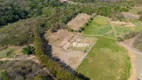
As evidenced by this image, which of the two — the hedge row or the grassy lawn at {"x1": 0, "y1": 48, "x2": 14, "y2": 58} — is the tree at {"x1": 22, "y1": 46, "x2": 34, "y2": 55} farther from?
the grassy lawn at {"x1": 0, "y1": 48, "x2": 14, "y2": 58}

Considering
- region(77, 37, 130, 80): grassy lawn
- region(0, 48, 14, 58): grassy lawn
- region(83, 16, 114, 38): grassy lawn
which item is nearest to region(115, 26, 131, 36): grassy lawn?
region(83, 16, 114, 38): grassy lawn

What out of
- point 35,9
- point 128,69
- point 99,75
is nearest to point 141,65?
point 128,69

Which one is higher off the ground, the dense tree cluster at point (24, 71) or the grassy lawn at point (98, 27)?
the dense tree cluster at point (24, 71)

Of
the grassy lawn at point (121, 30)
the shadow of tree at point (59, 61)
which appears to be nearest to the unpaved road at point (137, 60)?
the grassy lawn at point (121, 30)

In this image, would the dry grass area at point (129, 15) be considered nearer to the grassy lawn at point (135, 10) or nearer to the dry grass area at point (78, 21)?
the grassy lawn at point (135, 10)

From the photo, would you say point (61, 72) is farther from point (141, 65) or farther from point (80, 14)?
point (80, 14)

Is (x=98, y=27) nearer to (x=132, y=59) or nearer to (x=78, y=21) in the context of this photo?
(x=78, y=21)

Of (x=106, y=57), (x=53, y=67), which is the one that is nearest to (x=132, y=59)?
(x=106, y=57)
